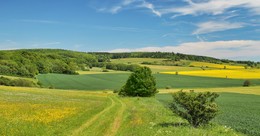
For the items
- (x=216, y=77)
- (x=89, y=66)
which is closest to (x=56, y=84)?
(x=216, y=77)

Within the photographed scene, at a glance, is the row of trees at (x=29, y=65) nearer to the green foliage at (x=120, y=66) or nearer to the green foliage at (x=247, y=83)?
the green foliage at (x=120, y=66)

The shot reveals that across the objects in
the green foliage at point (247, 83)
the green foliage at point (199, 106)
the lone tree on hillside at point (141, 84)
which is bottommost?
the green foliage at point (247, 83)

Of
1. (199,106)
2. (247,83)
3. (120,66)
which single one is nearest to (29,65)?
(120,66)

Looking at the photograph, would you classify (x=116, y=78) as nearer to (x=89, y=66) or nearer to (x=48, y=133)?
(x=89, y=66)

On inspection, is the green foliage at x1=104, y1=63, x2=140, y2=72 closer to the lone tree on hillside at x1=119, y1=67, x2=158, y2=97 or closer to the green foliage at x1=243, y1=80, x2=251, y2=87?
the green foliage at x1=243, y1=80, x2=251, y2=87

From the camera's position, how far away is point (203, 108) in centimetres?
2433

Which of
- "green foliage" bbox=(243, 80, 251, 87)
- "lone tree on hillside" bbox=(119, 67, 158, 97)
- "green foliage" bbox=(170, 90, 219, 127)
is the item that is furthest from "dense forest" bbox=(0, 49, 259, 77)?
"green foliage" bbox=(170, 90, 219, 127)

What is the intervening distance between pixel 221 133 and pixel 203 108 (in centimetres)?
222

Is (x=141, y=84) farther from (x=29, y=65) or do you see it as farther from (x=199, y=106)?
(x=29, y=65)

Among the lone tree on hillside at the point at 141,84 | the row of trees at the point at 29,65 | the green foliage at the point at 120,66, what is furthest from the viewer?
the green foliage at the point at 120,66

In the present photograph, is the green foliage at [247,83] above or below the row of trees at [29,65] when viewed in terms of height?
below

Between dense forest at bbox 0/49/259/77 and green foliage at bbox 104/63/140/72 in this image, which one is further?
green foliage at bbox 104/63/140/72

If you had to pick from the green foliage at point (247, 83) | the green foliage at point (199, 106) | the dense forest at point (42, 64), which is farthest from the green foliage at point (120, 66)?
the green foliage at point (199, 106)

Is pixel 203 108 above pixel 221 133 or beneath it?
above
